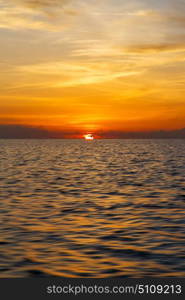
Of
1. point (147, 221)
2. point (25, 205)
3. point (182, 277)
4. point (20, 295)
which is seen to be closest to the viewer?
point (20, 295)

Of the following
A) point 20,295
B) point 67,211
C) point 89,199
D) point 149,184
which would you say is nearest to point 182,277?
point 20,295

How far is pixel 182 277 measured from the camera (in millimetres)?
13250

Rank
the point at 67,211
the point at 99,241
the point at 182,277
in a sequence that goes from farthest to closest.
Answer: the point at 67,211, the point at 99,241, the point at 182,277

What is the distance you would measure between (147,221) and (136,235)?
3.05 m

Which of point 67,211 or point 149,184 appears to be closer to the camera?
point 67,211

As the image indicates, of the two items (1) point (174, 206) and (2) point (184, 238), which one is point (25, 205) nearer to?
(1) point (174, 206)

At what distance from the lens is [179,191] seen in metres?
33.2

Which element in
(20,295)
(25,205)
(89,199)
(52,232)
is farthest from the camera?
(89,199)

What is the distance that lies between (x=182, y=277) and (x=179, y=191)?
20264 mm

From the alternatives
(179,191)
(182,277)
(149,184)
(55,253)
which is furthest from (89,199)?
(182,277)

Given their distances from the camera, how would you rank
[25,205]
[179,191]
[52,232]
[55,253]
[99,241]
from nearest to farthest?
1. [55,253]
2. [99,241]
3. [52,232]
4. [25,205]
5. [179,191]

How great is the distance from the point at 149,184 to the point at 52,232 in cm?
2009

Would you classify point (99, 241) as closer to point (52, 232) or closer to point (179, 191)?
point (52, 232)

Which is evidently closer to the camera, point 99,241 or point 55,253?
point 55,253
